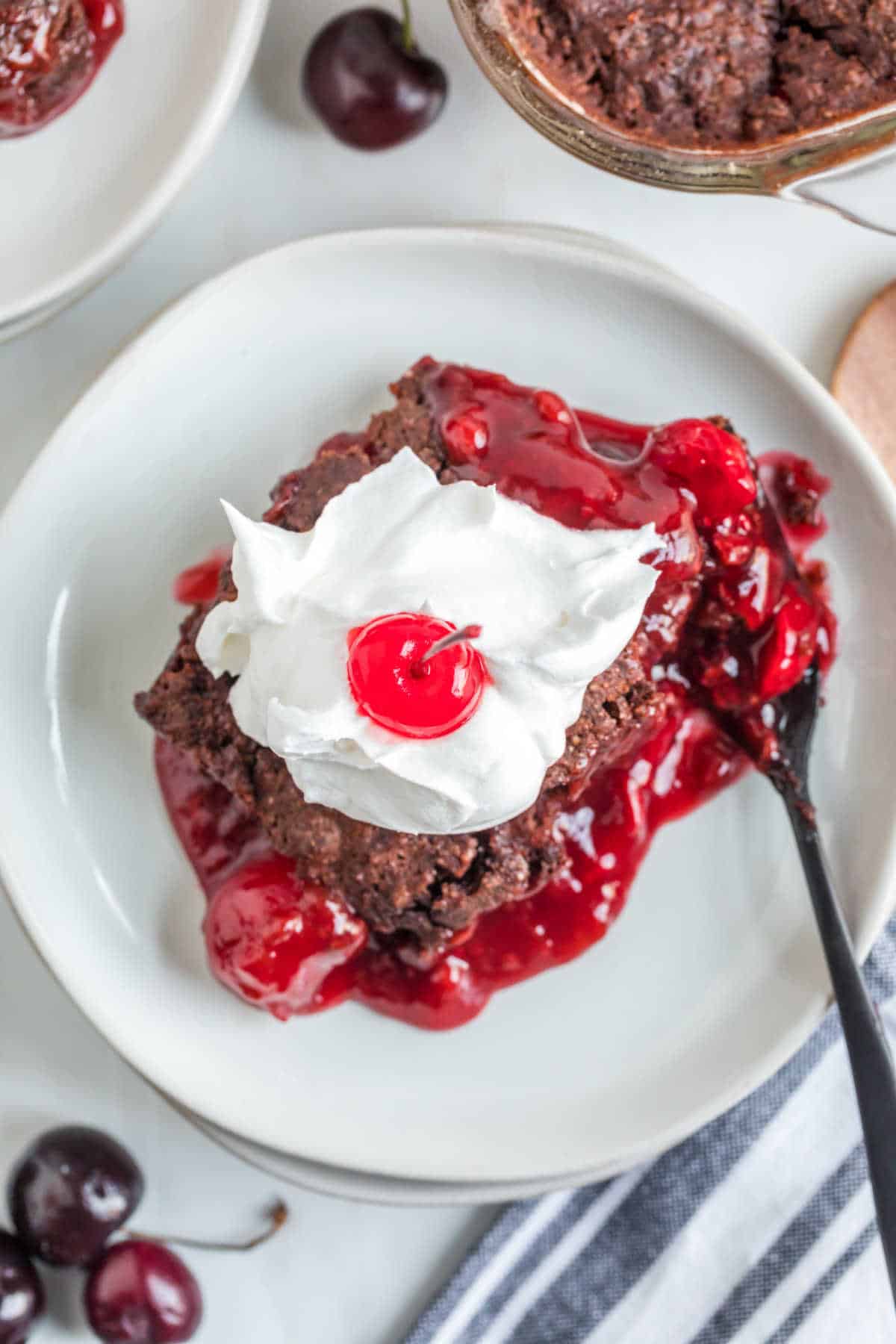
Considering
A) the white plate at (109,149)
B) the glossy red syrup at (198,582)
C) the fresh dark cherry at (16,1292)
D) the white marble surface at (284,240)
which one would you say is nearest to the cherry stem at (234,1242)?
the white marble surface at (284,240)

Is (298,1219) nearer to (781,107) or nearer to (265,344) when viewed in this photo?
(265,344)

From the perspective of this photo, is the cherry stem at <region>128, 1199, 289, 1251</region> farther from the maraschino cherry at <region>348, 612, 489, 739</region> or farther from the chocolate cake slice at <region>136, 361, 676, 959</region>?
the maraschino cherry at <region>348, 612, 489, 739</region>

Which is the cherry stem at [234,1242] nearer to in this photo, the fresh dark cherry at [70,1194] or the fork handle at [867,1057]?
the fresh dark cherry at [70,1194]

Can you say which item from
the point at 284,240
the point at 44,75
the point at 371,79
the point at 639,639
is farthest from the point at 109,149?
the point at 639,639

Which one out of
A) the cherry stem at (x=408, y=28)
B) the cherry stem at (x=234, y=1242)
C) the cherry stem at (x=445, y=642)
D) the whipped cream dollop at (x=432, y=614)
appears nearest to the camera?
the cherry stem at (x=445, y=642)

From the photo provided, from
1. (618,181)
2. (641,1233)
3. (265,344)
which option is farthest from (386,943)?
(618,181)

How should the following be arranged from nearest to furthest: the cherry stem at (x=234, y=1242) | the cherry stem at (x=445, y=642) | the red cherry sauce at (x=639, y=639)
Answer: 1. the cherry stem at (x=445, y=642)
2. the red cherry sauce at (x=639, y=639)
3. the cherry stem at (x=234, y=1242)

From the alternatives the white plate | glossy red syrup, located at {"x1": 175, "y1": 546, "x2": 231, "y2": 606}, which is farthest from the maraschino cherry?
the white plate
